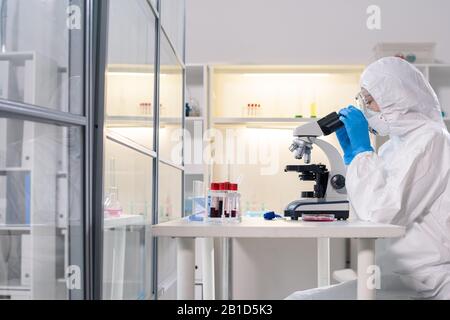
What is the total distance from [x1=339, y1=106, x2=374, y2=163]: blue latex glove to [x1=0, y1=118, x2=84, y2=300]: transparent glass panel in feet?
3.31

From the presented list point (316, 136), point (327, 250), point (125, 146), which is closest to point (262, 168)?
point (327, 250)

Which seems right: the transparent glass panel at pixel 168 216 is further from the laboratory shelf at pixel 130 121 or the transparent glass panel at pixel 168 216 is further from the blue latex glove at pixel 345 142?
the blue latex glove at pixel 345 142

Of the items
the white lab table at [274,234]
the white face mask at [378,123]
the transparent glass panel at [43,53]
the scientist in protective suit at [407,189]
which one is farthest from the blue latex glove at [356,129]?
the transparent glass panel at [43,53]

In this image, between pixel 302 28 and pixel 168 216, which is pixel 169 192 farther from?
pixel 302 28

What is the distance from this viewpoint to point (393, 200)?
164 cm

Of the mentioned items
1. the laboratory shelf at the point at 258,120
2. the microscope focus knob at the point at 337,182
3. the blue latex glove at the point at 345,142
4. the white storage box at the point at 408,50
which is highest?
the white storage box at the point at 408,50

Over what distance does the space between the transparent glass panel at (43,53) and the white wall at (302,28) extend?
2.85 meters

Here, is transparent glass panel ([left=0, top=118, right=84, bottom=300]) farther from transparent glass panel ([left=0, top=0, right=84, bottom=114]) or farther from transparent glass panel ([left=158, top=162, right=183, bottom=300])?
transparent glass panel ([left=158, top=162, right=183, bottom=300])

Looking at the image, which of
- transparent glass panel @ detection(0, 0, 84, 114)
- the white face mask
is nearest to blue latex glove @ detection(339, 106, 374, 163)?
the white face mask

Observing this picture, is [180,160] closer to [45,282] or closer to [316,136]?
[316,136]

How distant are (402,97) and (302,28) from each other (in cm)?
232

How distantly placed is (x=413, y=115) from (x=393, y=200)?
0.39 metres

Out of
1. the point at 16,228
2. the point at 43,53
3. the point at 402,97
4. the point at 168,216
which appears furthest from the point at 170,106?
the point at 16,228

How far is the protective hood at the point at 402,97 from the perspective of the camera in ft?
6.08
